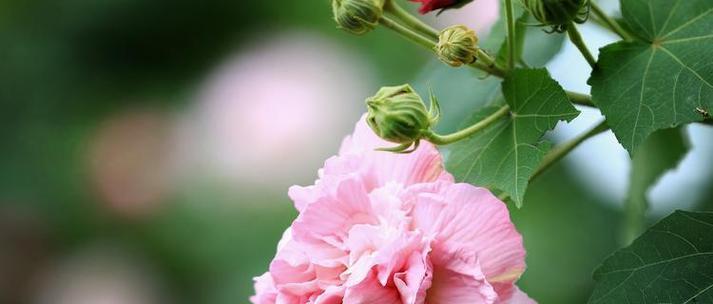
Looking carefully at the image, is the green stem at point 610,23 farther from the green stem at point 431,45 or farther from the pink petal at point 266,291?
the pink petal at point 266,291

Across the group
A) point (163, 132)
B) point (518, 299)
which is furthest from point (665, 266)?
point (163, 132)

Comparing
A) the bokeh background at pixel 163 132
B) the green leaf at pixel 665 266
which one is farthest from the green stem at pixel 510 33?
the bokeh background at pixel 163 132

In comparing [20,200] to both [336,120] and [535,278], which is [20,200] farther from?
[535,278]

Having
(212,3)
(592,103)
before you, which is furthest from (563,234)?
(212,3)

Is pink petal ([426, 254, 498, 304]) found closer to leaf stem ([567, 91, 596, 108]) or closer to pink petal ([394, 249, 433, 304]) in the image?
pink petal ([394, 249, 433, 304])

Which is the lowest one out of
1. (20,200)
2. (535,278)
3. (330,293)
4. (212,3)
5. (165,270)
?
(330,293)
